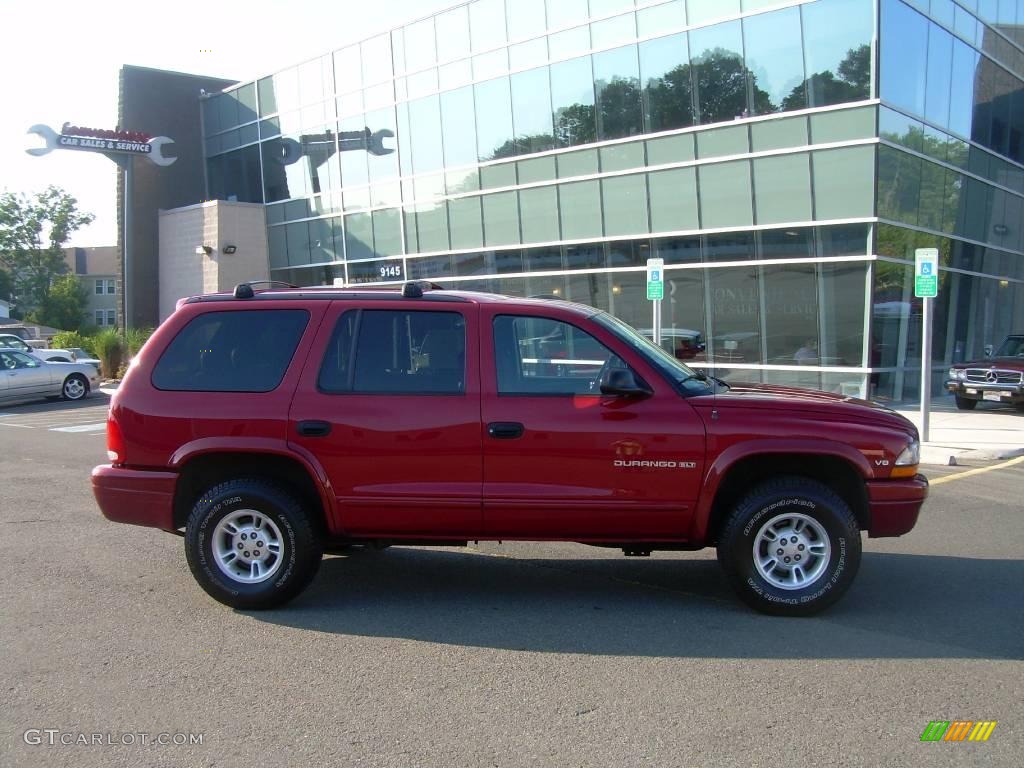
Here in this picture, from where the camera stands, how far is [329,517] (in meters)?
5.64

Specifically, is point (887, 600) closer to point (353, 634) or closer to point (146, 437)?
point (353, 634)

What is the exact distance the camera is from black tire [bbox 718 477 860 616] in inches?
213

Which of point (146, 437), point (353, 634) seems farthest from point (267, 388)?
point (353, 634)

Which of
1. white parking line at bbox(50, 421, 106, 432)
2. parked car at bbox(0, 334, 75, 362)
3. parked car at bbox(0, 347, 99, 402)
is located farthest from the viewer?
parked car at bbox(0, 334, 75, 362)

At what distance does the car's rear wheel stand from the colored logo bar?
22.7 m

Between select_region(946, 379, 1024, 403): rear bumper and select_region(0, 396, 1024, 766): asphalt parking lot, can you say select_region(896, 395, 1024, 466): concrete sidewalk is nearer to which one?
select_region(946, 379, 1024, 403): rear bumper

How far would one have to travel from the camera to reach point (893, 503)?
548cm

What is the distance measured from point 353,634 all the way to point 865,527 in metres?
A: 3.09

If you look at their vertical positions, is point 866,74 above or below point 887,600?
above

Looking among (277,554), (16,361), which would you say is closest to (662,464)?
(277,554)

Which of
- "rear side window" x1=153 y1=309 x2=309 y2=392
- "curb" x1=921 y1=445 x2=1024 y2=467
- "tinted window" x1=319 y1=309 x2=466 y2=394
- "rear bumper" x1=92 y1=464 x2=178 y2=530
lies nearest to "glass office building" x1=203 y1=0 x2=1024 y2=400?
"curb" x1=921 y1=445 x2=1024 y2=467

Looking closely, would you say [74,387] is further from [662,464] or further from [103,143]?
[662,464]

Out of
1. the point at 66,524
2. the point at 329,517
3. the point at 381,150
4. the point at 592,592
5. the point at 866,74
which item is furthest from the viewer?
the point at 381,150

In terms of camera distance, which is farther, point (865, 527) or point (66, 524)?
point (66, 524)
